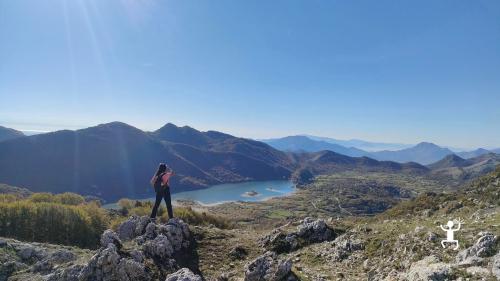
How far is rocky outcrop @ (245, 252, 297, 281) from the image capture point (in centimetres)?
1625

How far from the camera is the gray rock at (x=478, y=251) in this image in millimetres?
13562

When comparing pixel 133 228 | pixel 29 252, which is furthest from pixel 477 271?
pixel 29 252

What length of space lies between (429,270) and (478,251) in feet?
7.18

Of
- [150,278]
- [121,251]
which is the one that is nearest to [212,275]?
[150,278]

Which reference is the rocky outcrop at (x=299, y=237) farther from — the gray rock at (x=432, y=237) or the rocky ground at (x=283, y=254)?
the gray rock at (x=432, y=237)

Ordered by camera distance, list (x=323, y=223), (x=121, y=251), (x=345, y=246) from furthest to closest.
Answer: (x=323, y=223)
(x=345, y=246)
(x=121, y=251)

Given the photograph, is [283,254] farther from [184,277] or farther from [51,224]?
[51,224]

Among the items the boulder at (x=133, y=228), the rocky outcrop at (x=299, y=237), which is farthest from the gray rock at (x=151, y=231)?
the rocky outcrop at (x=299, y=237)

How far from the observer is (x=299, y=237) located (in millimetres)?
24188

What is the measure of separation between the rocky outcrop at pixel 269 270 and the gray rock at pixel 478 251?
7.02 meters

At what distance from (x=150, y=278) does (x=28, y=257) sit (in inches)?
352

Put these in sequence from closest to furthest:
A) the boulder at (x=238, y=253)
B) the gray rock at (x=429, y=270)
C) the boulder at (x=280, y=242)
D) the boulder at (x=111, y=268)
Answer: the gray rock at (x=429, y=270)
the boulder at (x=111, y=268)
the boulder at (x=238, y=253)
the boulder at (x=280, y=242)

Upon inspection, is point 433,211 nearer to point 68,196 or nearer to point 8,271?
point 8,271

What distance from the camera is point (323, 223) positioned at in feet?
82.2
